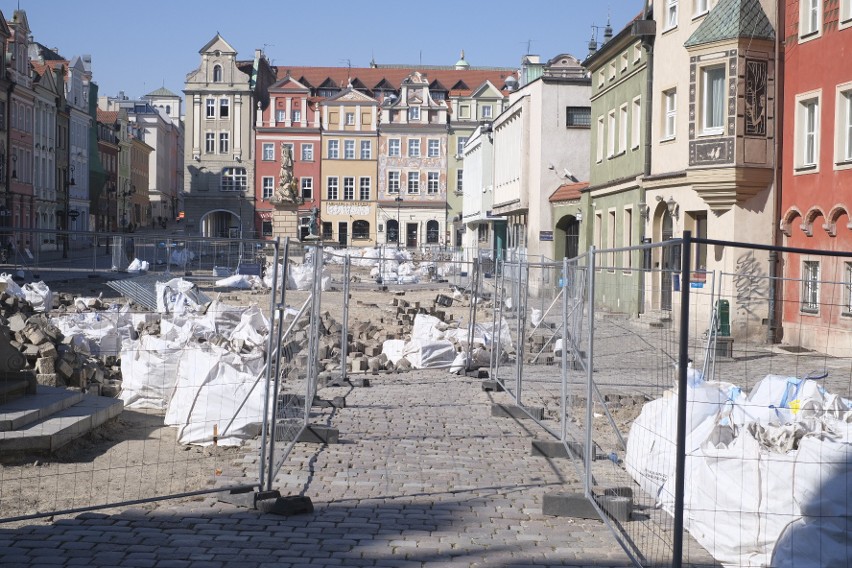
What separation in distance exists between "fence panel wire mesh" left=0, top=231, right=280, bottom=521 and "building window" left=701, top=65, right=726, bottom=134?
13413 mm

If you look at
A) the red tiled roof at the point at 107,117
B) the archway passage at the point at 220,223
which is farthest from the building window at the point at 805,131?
the red tiled roof at the point at 107,117

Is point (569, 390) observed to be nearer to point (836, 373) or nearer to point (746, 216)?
point (836, 373)

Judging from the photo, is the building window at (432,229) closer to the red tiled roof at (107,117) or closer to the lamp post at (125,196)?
the lamp post at (125,196)

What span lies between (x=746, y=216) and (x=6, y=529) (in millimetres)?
20599

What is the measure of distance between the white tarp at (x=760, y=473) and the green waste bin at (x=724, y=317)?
0.57 metres

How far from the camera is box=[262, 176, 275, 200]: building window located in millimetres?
97812

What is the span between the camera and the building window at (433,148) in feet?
320

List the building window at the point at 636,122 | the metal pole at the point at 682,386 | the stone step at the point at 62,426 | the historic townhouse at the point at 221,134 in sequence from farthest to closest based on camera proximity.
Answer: the historic townhouse at the point at 221,134
the building window at the point at 636,122
the stone step at the point at 62,426
the metal pole at the point at 682,386

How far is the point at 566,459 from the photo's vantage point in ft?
37.9

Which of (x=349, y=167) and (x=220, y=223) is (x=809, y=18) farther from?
(x=220, y=223)

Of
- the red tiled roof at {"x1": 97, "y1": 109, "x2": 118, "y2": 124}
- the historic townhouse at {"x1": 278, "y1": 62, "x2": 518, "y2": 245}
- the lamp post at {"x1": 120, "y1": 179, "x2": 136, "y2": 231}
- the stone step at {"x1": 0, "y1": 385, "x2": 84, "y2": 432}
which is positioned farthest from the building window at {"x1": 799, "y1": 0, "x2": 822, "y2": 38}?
the lamp post at {"x1": 120, "y1": 179, "x2": 136, "y2": 231}

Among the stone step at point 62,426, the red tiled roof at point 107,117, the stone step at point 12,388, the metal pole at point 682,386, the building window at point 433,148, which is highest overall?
the red tiled roof at point 107,117

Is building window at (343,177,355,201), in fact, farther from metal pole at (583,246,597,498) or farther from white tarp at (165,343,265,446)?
metal pole at (583,246,597,498)

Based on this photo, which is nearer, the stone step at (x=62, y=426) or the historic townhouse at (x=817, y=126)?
the stone step at (x=62, y=426)
